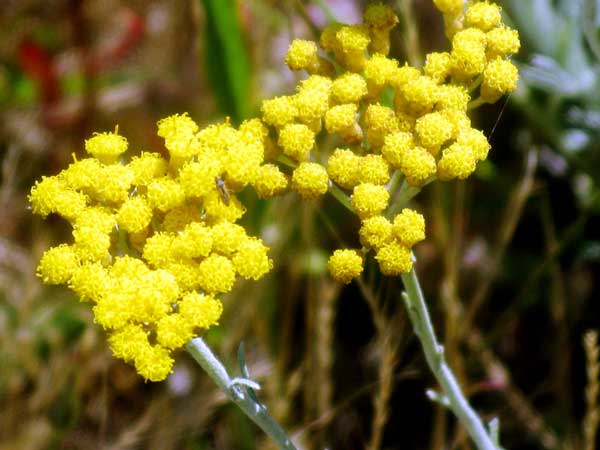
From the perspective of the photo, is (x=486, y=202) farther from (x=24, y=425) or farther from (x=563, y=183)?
(x=24, y=425)

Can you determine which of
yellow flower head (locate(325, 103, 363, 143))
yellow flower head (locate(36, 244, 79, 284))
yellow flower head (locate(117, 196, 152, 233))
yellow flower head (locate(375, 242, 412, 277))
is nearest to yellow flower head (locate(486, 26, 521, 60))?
yellow flower head (locate(325, 103, 363, 143))

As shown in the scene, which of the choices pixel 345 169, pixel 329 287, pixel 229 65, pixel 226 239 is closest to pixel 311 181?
pixel 345 169

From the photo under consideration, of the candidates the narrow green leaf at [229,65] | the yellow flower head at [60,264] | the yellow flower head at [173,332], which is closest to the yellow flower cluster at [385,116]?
the yellow flower head at [173,332]

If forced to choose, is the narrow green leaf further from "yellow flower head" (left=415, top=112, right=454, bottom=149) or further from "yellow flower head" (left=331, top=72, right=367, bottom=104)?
"yellow flower head" (left=415, top=112, right=454, bottom=149)

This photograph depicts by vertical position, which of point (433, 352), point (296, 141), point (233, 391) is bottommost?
point (433, 352)

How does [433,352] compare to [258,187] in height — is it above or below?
below

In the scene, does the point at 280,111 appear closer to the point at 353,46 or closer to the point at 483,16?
the point at 353,46
